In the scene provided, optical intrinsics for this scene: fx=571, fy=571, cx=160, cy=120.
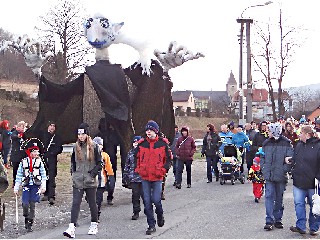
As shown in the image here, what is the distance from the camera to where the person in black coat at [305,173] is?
9227 millimetres

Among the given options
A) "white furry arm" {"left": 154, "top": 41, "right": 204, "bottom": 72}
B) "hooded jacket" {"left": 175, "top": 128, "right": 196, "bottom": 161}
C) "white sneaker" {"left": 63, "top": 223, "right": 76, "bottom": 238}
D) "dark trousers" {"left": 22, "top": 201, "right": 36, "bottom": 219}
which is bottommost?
Result: "white sneaker" {"left": 63, "top": 223, "right": 76, "bottom": 238}

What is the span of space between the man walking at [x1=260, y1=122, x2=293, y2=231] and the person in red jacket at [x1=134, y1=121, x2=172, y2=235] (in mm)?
1739

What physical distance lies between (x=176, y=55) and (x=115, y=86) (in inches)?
60.4

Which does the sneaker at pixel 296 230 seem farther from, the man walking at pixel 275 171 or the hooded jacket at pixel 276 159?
the hooded jacket at pixel 276 159

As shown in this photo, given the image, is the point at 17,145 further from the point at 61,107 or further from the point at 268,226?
the point at 268,226

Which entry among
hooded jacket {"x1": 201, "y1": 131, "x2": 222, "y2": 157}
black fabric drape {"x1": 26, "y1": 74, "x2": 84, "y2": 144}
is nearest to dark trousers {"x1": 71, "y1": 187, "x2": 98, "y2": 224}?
black fabric drape {"x1": 26, "y1": 74, "x2": 84, "y2": 144}

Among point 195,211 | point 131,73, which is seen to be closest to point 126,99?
point 131,73

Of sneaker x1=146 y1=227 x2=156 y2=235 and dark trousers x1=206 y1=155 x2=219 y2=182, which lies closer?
sneaker x1=146 y1=227 x2=156 y2=235

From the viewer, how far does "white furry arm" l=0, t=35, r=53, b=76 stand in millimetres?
12703

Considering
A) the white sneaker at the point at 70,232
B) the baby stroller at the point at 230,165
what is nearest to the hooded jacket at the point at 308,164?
the white sneaker at the point at 70,232

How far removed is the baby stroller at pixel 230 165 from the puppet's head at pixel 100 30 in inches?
232

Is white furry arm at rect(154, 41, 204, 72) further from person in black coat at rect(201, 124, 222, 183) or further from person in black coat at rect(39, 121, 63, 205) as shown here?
person in black coat at rect(201, 124, 222, 183)

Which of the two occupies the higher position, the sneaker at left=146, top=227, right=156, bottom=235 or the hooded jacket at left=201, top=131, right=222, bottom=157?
the hooded jacket at left=201, top=131, right=222, bottom=157

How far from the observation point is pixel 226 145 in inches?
676
